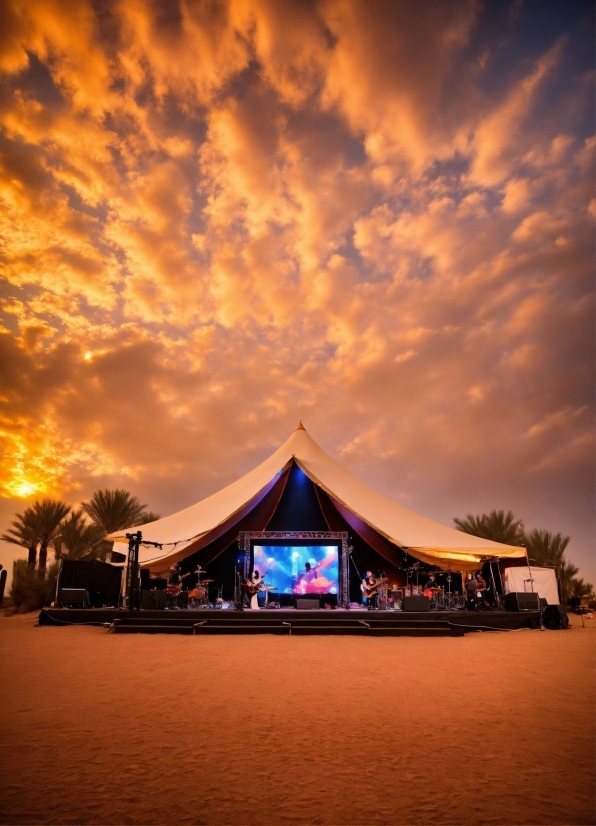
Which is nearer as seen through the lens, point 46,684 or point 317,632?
point 46,684

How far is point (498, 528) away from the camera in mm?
20516

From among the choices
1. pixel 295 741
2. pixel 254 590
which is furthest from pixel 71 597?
pixel 295 741

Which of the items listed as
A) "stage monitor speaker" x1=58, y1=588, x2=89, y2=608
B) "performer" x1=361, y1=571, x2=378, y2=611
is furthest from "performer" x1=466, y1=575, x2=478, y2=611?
"stage monitor speaker" x1=58, y1=588, x2=89, y2=608

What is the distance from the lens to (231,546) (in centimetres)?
1519

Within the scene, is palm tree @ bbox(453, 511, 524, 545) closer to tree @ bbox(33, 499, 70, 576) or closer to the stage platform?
the stage platform

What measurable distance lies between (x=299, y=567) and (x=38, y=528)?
11.2 meters

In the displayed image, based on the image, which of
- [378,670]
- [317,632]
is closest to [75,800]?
[378,670]

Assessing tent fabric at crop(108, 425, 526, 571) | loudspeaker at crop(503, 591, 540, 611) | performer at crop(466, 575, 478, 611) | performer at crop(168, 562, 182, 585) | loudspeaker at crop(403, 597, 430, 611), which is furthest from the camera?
performer at crop(168, 562, 182, 585)

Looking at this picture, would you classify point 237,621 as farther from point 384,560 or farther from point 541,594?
point 541,594

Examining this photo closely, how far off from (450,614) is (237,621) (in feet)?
15.5

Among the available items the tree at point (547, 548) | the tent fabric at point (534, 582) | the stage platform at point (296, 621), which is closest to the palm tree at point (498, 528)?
the tree at point (547, 548)

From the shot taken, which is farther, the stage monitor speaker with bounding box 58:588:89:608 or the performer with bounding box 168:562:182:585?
the performer with bounding box 168:562:182:585

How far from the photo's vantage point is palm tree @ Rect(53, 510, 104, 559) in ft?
63.2

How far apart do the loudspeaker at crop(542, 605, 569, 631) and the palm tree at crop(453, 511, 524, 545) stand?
862cm
